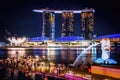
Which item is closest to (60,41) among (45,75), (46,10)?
(46,10)

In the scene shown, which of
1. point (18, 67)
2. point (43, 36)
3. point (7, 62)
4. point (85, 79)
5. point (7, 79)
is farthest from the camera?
point (43, 36)

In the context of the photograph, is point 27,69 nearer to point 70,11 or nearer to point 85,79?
point 85,79

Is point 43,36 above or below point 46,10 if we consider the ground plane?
below

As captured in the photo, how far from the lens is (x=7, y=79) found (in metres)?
21.6

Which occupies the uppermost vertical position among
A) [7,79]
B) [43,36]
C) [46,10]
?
[46,10]

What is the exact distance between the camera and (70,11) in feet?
363

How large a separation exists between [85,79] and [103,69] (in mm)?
1831

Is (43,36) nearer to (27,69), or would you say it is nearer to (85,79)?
(27,69)

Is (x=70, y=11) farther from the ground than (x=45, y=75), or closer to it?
farther from the ground

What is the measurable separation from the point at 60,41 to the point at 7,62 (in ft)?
231

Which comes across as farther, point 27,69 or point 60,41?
point 60,41

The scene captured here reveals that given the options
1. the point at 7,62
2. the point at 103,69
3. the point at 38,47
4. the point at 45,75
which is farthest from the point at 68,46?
the point at 103,69

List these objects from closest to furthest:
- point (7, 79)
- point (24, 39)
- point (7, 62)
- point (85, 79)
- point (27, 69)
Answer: point (85, 79), point (7, 79), point (27, 69), point (7, 62), point (24, 39)

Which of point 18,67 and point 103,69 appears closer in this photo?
point 103,69
